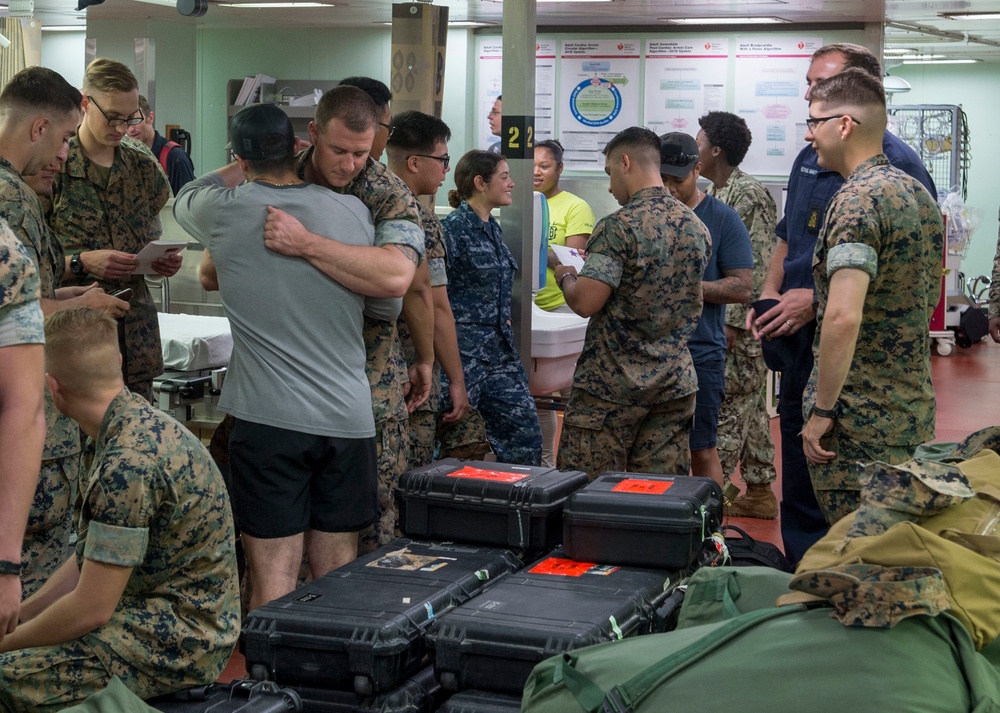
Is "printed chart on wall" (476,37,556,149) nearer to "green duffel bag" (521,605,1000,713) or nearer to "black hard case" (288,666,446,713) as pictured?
"black hard case" (288,666,446,713)

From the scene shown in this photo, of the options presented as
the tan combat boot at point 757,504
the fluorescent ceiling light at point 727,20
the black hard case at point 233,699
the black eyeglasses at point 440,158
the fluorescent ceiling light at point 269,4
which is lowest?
the tan combat boot at point 757,504

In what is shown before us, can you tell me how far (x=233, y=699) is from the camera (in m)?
2.35

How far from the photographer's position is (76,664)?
2287 millimetres

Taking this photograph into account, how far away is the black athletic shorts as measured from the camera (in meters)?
3.01

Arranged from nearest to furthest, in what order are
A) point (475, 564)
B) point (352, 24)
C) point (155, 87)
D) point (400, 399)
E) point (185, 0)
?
point (475, 564) → point (400, 399) → point (185, 0) → point (155, 87) → point (352, 24)

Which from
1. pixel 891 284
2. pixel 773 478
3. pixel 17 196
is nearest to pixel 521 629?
pixel 891 284

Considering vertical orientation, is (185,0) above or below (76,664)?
above

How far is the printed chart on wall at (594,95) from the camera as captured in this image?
8328 millimetres

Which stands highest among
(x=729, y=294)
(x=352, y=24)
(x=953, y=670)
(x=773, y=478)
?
(x=352, y=24)

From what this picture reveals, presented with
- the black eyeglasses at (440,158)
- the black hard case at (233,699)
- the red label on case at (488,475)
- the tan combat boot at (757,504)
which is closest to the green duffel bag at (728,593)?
the red label on case at (488,475)

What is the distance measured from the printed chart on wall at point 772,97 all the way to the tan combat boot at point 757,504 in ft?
10.2

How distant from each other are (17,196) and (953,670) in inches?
105

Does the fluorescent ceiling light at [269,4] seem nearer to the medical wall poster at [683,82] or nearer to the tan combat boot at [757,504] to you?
the medical wall poster at [683,82]

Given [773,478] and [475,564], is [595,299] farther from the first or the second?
[773,478]
